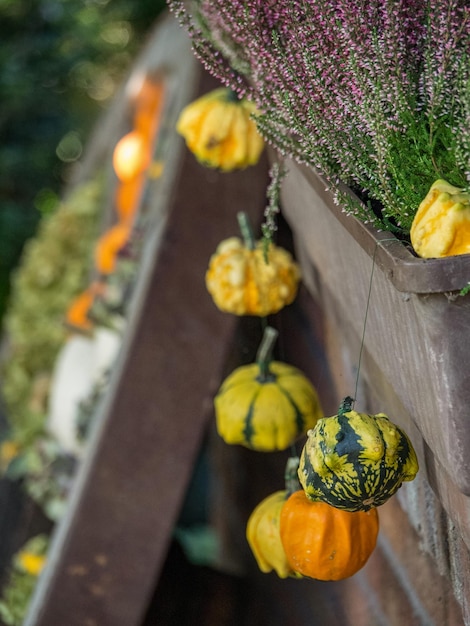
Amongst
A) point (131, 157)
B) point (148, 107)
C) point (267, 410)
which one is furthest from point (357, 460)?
point (148, 107)

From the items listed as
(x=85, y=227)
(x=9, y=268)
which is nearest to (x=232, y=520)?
(x=85, y=227)

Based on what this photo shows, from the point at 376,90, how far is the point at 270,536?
0.69 m

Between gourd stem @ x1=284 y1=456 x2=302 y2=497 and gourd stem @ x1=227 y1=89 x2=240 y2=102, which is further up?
gourd stem @ x1=227 y1=89 x2=240 y2=102

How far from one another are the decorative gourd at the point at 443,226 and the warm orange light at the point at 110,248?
235 centimetres

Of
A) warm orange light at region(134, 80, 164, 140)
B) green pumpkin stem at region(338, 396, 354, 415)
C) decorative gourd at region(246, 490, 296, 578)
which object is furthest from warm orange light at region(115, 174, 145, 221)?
green pumpkin stem at region(338, 396, 354, 415)

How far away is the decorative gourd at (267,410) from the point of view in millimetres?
1433

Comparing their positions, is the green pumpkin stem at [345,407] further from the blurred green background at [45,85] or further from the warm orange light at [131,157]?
the blurred green background at [45,85]

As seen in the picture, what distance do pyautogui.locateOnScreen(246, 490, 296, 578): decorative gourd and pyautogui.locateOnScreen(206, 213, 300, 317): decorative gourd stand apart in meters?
0.36

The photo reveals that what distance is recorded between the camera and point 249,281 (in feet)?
5.06

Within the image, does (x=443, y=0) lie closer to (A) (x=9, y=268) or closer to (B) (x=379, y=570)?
(B) (x=379, y=570)

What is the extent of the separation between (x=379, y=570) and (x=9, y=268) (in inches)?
219

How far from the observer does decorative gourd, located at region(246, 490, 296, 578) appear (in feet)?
4.18

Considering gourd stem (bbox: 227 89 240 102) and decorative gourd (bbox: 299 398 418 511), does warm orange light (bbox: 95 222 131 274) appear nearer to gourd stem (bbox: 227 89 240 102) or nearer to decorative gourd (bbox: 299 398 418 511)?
gourd stem (bbox: 227 89 240 102)

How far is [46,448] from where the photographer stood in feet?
11.0
